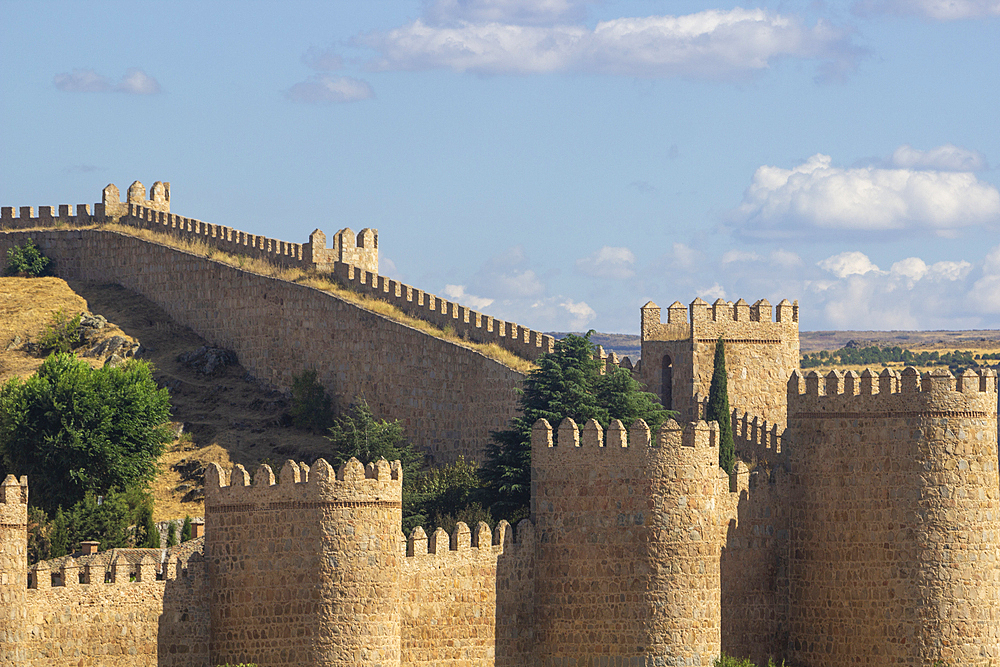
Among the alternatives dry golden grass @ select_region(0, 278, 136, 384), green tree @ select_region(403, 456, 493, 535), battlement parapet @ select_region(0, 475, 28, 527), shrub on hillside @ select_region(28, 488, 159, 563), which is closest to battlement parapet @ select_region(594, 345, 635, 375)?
green tree @ select_region(403, 456, 493, 535)

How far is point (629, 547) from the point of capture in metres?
42.7

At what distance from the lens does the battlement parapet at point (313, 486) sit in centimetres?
4041

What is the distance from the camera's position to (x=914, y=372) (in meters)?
45.0

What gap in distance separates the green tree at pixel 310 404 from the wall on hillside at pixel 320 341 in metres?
0.38

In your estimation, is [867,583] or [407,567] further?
[867,583]

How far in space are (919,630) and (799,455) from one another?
478 cm

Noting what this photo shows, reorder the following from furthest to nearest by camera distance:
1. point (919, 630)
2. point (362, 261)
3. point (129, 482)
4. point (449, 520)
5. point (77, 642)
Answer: point (362, 261) < point (129, 482) < point (449, 520) < point (919, 630) < point (77, 642)

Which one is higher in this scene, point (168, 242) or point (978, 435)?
point (168, 242)

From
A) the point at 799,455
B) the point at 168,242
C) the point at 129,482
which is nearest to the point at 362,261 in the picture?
the point at 168,242

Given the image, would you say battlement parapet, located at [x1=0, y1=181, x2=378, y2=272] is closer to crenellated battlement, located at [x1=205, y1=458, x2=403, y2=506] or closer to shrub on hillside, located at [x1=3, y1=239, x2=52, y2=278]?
shrub on hillside, located at [x1=3, y1=239, x2=52, y2=278]

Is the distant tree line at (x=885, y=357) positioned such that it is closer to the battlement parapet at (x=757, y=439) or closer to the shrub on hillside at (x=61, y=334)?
the shrub on hillside at (x=61, y=334)

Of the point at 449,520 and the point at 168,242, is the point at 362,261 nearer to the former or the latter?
the point at 168,242

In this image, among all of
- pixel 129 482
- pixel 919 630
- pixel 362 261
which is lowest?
pixel 919 630

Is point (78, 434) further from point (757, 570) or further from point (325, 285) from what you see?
point (757, 570)
